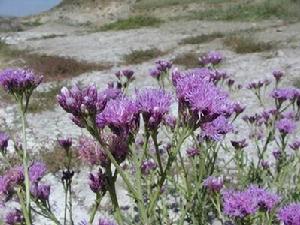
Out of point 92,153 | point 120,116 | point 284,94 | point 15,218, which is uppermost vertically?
point 120,116

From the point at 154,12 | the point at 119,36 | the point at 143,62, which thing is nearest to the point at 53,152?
the point at 143,62

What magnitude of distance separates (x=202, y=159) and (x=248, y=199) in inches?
41.1

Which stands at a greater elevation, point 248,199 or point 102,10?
point 248,199

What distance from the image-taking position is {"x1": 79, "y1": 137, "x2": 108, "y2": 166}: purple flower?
291cm

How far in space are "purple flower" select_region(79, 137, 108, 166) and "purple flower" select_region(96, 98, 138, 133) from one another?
12cm

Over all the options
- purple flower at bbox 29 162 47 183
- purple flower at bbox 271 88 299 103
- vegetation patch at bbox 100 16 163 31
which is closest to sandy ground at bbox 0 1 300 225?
vegetation patch at bbox 100 16 163 31

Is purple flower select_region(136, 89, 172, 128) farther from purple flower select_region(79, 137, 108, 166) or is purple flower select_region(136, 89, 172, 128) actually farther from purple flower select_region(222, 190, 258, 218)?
purple flower select_region(222, 190, 258, 218)

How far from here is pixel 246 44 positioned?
75.3 feet

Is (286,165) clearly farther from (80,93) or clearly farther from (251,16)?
(251,16)

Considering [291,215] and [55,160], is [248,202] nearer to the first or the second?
[291,215]

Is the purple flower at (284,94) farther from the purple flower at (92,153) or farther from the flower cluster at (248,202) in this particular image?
the purple flower at (92,153)

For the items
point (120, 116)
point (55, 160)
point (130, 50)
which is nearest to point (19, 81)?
point (120, 116)

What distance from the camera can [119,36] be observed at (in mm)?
30672

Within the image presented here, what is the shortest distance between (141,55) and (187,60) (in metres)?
2.88
